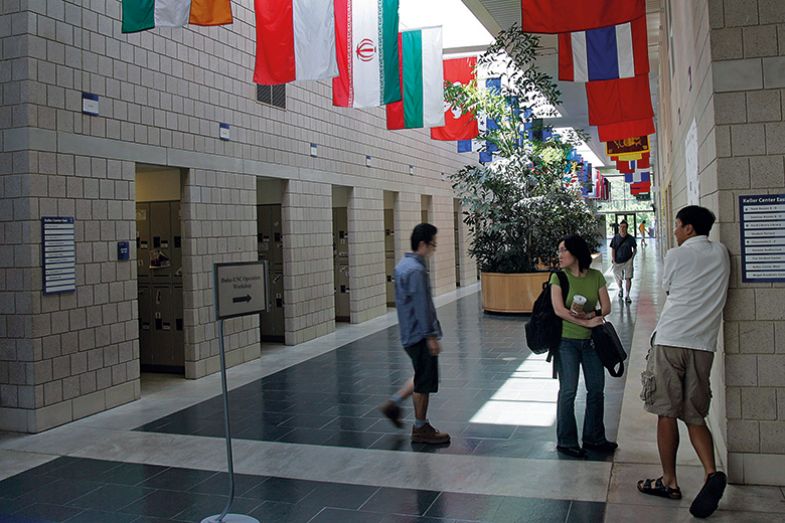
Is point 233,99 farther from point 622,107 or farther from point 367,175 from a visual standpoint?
point 622,107

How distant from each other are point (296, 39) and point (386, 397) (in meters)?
4.06

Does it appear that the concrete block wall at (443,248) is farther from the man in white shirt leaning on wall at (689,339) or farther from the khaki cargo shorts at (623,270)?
the man in white shirt leaning on wall at (689,339)

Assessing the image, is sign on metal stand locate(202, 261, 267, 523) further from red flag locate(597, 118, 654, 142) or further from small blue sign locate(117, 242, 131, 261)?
red flag locate(597, 118, 654, 142)

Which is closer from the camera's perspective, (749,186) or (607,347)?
(749,186)

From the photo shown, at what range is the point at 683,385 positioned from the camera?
13.0 ft

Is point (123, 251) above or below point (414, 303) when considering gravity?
above

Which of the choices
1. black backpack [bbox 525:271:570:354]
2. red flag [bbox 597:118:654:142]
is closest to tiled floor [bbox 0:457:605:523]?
black backpack [bbox 525:271:570:354]

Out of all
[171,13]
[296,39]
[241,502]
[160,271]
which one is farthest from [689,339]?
[160,271]

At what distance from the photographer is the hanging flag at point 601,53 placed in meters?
7.90

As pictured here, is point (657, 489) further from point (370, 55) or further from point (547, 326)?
point (370, 55)

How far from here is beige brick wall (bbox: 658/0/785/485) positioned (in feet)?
13.7

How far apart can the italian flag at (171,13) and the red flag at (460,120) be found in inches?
305

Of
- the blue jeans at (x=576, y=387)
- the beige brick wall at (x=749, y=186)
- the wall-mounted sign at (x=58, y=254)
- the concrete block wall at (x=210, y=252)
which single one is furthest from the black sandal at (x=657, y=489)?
the concrete block wall at (x=210, y=252)

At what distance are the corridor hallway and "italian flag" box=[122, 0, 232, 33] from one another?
3705mm
